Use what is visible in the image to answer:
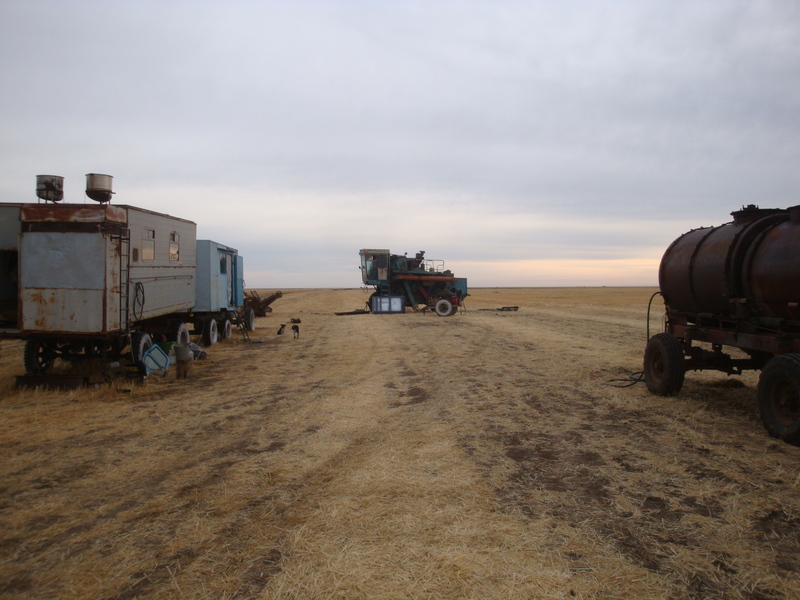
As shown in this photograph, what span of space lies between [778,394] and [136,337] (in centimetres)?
1116

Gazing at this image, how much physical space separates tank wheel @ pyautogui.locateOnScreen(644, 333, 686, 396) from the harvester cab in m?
21.6

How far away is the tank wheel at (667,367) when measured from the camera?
28.1 feet

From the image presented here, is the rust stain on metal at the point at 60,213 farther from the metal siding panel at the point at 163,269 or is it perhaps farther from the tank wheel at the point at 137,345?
the tank wheel at the point at 137,345

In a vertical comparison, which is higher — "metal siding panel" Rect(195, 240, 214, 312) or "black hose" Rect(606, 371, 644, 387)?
"metal siding panel" Rect(195, 240, 214, 312)

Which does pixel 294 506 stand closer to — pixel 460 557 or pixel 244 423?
pixel 460 557

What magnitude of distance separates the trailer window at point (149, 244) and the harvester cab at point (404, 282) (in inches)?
789

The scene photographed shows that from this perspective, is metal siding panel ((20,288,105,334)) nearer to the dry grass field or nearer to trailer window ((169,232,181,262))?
the dry grass field

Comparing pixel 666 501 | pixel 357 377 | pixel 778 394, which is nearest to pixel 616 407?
pixel 778 394

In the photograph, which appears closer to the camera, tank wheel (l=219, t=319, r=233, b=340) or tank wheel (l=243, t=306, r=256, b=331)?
tank wheel (l=219, t=319, r=233, b=340)

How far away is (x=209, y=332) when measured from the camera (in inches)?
652

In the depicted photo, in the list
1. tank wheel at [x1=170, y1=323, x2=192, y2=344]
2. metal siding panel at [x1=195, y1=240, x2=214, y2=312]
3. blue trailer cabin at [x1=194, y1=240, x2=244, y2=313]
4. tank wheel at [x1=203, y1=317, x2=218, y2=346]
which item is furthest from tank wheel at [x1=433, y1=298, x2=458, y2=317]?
tank wheel at [x1=170, y1=323, x2=192, y2=344]

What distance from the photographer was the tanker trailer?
6.43 metres

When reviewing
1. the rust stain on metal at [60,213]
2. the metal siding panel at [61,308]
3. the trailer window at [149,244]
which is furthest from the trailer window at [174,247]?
the metal siding panel at [61,308]

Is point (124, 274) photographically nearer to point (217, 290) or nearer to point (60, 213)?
point (60, 213)
